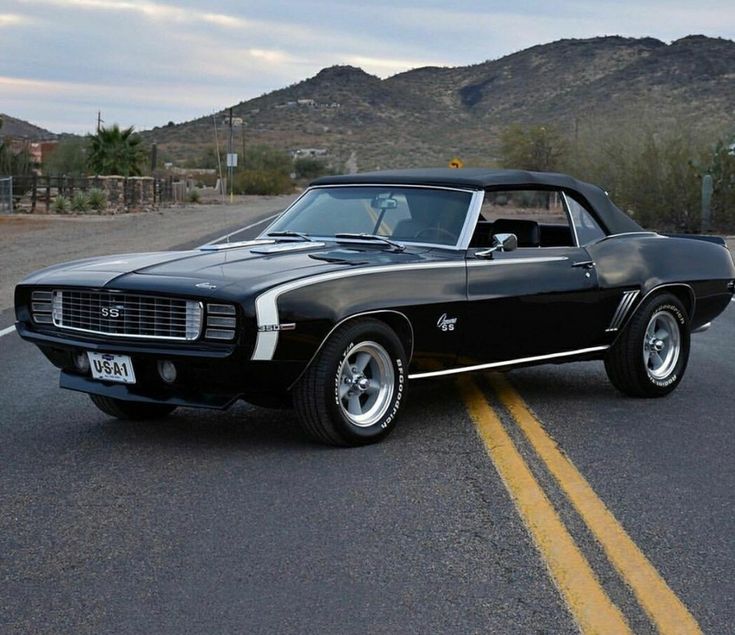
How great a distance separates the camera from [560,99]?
11338cm

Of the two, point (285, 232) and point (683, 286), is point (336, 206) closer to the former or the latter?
point (285, 232)

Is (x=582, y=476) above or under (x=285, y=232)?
under

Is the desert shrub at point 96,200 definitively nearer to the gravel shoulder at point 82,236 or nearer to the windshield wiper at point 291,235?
the gravel shoulder at point 82,236

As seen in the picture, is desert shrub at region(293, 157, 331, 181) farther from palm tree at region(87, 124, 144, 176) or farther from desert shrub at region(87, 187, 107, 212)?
desert shrub at region(87, 187, 107, 212)

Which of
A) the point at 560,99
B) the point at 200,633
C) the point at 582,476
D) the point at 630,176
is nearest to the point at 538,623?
the point at 200,633

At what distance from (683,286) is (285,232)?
275 centimetres

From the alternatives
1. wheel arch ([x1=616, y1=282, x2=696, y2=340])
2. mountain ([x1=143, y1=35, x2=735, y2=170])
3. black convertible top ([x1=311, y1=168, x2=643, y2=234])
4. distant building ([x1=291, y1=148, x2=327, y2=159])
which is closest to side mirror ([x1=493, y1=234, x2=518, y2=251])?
black convertible top ([x1=311, y1=168, x2=643, y2=234])

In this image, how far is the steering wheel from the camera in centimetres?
767

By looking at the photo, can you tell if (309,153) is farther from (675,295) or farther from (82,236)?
(675,295)

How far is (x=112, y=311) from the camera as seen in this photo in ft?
22.0

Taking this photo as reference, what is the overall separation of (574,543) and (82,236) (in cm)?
2880

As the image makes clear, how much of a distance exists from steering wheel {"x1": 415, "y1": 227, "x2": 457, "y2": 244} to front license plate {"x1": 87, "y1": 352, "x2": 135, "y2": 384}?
205cm

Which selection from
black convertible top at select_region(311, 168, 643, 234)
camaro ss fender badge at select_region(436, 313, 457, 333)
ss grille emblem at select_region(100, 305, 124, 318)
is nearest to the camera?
ss grille emblem at select_region(100, 305, 124, 318)

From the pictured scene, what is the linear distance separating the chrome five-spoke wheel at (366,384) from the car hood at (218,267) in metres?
0.48
